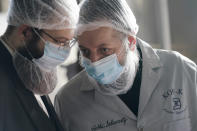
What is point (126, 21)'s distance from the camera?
5.17 feet

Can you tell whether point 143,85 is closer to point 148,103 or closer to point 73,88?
point 148,103

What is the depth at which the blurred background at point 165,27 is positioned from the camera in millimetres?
2703

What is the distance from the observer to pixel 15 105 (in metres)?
1.35

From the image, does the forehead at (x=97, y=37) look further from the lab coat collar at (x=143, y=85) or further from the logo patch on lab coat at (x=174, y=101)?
the logo patch on lab coat at (x=174, y=101)

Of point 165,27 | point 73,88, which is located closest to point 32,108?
point 73,88

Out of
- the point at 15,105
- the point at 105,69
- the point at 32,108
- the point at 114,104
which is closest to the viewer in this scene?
the point at 15,105

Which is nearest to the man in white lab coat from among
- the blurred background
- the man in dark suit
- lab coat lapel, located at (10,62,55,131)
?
the man in dark suit

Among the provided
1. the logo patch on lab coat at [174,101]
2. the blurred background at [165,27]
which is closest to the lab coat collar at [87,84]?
the logo patch on lab coat at [174,101]

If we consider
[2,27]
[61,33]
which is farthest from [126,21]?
[2,27]

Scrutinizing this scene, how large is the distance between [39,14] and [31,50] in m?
0.16

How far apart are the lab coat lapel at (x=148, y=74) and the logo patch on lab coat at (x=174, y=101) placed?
3.1 inches

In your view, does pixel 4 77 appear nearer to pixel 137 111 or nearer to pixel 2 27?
pixel 137 111

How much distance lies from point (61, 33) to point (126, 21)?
1.03 ft

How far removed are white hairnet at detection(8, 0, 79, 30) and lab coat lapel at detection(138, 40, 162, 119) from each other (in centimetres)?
48
